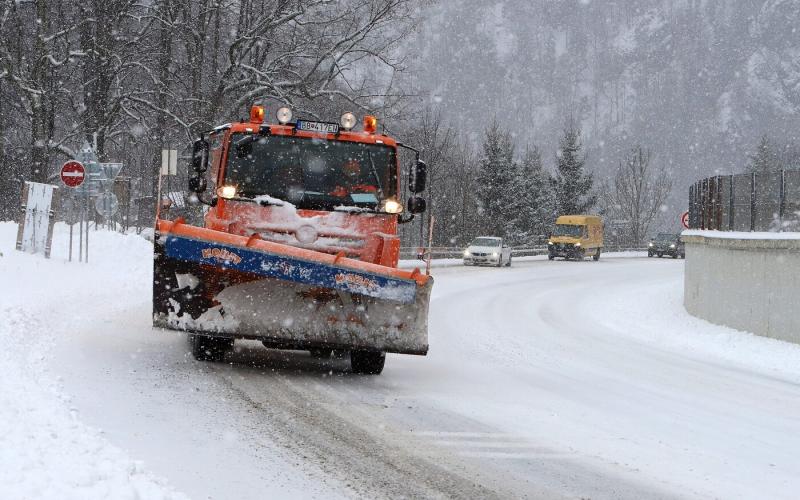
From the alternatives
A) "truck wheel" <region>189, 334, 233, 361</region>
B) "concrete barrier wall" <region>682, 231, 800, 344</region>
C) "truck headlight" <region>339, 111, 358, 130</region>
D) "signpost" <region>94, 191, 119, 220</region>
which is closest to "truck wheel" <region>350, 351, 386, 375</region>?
"truck wheel" <region>189, 334, 233, 361</region>

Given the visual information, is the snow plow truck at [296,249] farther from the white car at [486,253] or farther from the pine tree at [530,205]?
the pine tree at [530,205]

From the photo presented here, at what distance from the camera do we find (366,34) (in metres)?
29.6

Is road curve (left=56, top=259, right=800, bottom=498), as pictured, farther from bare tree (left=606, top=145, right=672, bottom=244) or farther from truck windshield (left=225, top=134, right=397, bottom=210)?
bare tree (left=606, top=145, right=672, bottom=244)

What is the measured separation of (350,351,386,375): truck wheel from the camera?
906cm

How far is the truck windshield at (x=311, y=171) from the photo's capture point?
944cm

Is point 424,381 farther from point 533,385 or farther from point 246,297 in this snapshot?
point 246,297

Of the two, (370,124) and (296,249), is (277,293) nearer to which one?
(296,249)

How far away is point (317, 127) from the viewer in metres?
9.91

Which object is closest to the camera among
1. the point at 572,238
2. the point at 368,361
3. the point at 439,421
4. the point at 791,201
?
the point at 439,421

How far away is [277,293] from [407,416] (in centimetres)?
187

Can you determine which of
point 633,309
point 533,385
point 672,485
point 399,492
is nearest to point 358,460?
point 399,492

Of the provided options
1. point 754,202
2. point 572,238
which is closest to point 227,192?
point 754,202

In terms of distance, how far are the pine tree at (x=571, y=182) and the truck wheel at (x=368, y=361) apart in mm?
59845

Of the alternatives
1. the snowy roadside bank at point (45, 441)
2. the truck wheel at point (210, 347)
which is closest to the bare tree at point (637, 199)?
the truck wheel at point (210, 347)
